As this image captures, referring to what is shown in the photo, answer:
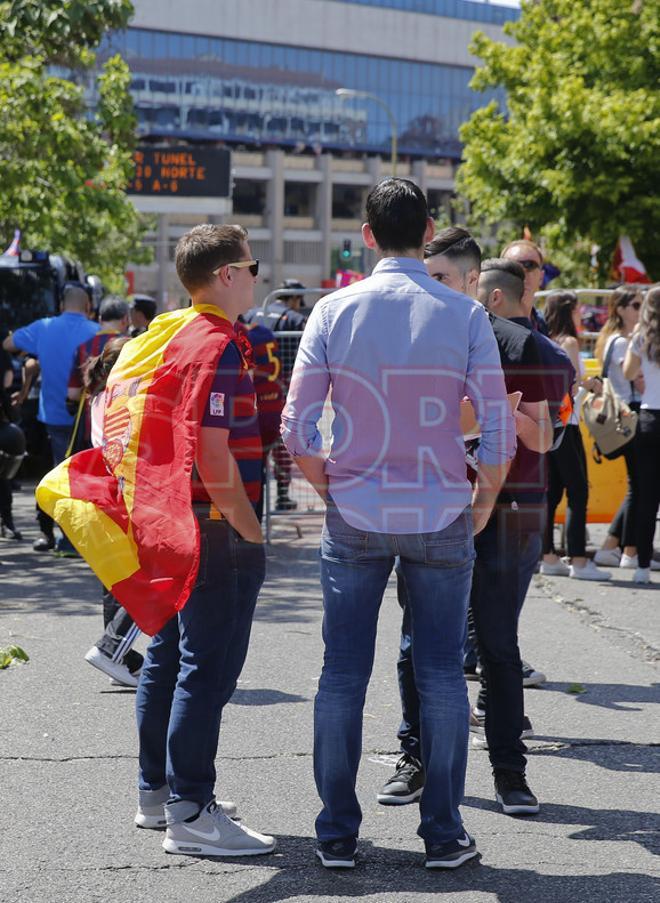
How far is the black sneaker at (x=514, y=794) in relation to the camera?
4816 mm

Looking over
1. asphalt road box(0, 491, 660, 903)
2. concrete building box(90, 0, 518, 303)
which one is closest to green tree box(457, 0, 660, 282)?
asphalt road box(0, 491, 660, 903)

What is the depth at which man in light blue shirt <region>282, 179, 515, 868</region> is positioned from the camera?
4129 millimetres

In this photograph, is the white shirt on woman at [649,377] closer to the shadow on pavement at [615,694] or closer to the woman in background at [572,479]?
the woman in background at [572,479]

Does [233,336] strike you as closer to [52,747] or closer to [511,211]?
[52,747]

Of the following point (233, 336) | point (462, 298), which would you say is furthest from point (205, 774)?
point (462, 298)

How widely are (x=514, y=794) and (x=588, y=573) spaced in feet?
16.7

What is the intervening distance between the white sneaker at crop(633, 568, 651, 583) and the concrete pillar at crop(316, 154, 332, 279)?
77278mm

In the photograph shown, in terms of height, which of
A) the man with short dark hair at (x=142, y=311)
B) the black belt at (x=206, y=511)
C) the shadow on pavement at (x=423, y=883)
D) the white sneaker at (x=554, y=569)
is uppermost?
the man with short dark hair at (x=142, y=311)

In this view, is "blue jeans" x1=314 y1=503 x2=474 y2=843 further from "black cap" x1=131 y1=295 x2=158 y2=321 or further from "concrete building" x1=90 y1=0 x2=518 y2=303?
"concrete building" x1=90 y1=0 x2=518 y2=303

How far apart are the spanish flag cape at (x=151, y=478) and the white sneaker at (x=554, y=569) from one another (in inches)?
240

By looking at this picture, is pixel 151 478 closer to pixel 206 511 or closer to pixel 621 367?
pixel 206 511

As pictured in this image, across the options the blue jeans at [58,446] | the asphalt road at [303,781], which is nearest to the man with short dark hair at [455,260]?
the asphalt road at [303,781]

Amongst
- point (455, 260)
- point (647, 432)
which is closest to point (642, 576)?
point (647, 432)

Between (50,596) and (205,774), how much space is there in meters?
4.85
